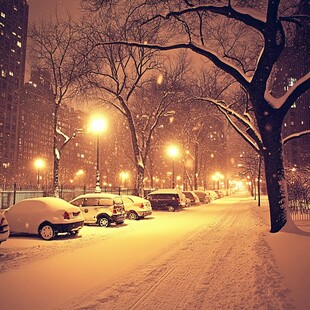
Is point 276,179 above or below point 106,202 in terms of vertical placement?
above

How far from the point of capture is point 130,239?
1259 centimetres

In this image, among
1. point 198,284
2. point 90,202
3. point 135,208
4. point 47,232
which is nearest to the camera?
point 198,284

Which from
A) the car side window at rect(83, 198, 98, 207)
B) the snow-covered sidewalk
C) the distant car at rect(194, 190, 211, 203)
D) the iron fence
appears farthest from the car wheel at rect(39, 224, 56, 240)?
the distant car at rect(194, 190, 211, 203)

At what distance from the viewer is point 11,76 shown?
11444cm

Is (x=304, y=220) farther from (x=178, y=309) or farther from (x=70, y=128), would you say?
(x=70, y=128)

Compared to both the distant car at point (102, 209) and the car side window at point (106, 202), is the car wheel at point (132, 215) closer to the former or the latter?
the distant car at point (102, 209)

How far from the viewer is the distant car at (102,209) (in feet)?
54.4

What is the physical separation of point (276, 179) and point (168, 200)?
15571mm

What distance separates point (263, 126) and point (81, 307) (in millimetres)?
10631

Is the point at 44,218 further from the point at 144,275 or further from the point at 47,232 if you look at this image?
the point at 144,275

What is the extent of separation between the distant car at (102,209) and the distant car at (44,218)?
3259mm

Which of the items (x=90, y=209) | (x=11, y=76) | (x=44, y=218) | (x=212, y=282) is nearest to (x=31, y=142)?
(x=11, y=76)

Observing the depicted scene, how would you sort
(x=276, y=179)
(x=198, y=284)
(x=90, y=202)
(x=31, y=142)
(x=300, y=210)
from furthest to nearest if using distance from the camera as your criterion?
1. (x=31, y=142)
2. (x=300, y=210)
3. (x=90, y=202)
4. (x=276, y=179)
5. (x=198, y=284)

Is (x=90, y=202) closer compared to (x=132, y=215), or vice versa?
(x=90, y=202)
